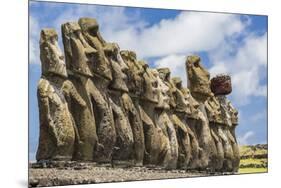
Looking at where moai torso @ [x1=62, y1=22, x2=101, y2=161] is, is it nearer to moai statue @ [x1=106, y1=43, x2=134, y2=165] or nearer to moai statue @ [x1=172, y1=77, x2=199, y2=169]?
moai statue @ [x1=106, y1=43, x2=134, y2=165]

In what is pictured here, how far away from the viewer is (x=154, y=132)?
29.0 ft

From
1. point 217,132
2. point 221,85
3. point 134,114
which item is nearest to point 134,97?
point 134,114

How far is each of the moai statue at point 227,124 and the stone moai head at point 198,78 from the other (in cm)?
14

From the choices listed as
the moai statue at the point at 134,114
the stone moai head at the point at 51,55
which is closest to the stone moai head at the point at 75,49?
the stone moai head at the point at 51,55

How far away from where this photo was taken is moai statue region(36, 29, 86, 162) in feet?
25.0

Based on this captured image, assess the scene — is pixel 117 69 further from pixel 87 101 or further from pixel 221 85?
pixel 221 85

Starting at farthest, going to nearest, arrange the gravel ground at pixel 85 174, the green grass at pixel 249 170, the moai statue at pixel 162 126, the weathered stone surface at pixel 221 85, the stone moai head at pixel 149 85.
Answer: the green grass at pixel 249 170, the weathered stone surface at pixel 221 85, the moai statue at pixel 162 126, the stone moai head at pixel 149 85, the gravel ground at pixel 85 174

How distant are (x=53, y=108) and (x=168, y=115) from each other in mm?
1822

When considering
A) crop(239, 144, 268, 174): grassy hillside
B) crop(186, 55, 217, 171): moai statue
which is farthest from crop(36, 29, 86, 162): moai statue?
crop(239, 144, 268, 174): grassy hillside

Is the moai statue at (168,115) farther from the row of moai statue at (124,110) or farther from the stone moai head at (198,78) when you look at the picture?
the stone moai head at (198,78)

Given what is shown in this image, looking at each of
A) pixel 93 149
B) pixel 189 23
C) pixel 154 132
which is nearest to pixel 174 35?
pixel 189 23

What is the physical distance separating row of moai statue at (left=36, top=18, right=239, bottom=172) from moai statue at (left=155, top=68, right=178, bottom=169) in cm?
1

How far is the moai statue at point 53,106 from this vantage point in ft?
25.0
